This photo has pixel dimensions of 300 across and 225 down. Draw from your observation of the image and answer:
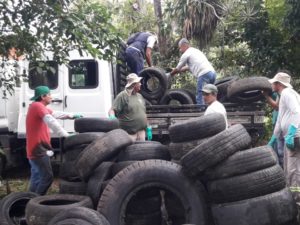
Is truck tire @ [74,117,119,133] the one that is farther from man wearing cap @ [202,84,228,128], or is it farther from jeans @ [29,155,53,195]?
man wearing cap @ [202,84,228,128]

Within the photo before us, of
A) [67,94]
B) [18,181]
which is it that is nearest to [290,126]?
[67,94]

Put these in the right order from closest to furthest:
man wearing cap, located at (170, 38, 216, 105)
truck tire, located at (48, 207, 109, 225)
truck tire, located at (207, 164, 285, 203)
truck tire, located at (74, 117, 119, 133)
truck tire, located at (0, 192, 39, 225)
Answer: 1. truck tire, located at (48, 207, 109, 225)
2. truck tire, located at (207, 164, 285, 203)
3. truck tire, located at (0, 192, 39, 225)
4. truck tire, located at (74, 117, 119, 133)
5. man wearing cap, located at (170, 38, 216, 105)

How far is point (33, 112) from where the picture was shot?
291 inches

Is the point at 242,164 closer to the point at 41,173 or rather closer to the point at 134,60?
the point at 41,173

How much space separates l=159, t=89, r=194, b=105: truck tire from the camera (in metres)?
10.1

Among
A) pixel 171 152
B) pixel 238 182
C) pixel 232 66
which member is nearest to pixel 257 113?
pixel 171 152

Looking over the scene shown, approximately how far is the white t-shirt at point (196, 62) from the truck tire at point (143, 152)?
3.19 metres

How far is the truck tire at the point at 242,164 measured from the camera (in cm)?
572

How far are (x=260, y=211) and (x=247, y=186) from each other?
0.31 meters

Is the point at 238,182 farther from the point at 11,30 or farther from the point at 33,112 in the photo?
the point at 11,30

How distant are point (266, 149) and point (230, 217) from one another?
93 cm

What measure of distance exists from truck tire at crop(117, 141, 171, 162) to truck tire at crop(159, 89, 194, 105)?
127 inches

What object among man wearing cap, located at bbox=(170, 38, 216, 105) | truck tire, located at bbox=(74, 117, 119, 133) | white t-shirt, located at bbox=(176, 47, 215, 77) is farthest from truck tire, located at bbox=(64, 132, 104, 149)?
white t-shirt, located at bbox=(176, 47, 215, 77)

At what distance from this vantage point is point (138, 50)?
1033 centimetres
